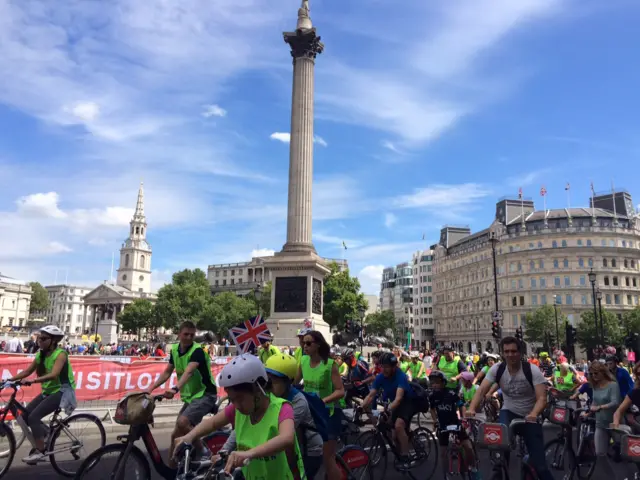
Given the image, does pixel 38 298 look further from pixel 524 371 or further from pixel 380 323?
pixel 524 371

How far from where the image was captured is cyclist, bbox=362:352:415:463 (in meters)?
8.00

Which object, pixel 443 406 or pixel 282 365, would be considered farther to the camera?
pixel 443 406

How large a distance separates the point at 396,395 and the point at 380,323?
125333mm

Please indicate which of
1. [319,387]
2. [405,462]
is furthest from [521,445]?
[319,387]

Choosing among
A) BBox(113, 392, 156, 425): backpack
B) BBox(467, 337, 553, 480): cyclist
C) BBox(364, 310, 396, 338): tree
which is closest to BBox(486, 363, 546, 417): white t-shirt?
BBox(467, 337, 553, 480): cyclist

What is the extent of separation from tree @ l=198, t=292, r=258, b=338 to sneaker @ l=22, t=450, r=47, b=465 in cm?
8526

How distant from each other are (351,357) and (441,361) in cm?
273

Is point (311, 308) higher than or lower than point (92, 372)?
higher

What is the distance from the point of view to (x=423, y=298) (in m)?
127

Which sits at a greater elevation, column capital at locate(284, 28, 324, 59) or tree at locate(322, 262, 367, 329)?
column capital at locate(284, 28, 324, 59)

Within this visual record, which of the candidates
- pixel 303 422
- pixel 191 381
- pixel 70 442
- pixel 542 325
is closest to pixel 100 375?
pixel 70 442

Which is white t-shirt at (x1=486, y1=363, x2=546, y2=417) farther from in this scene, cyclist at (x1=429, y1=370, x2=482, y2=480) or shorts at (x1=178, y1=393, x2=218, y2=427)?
shorts at (x1=178, y1=393, x2=218, y2=427)

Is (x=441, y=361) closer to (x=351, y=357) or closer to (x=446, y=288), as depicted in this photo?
(x=351, y=357)

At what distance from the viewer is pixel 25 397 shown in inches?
524
